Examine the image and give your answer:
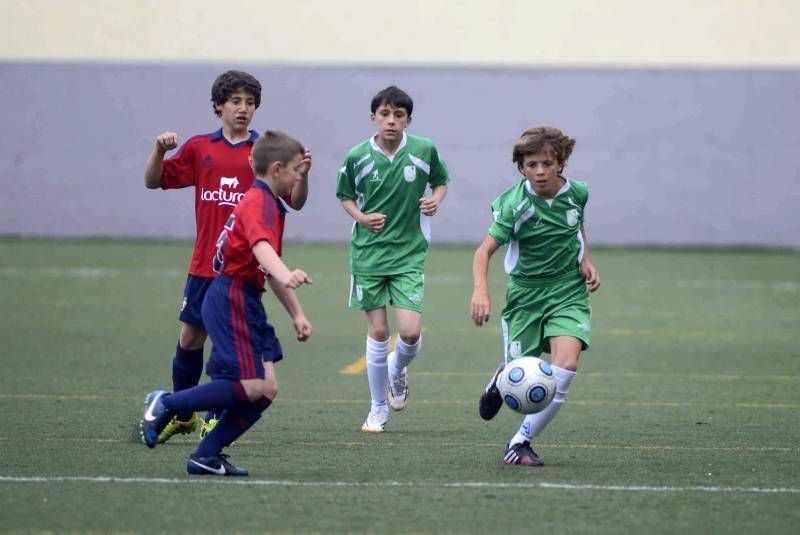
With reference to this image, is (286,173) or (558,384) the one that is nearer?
(286,173)

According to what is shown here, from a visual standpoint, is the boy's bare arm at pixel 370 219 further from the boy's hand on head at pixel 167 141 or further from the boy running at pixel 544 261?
the boy's hand on head at pixel 167 141

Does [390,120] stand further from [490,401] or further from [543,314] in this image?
[490,401]

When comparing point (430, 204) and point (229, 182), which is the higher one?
point (430, 204)

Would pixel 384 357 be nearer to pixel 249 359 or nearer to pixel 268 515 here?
pixel 249 359

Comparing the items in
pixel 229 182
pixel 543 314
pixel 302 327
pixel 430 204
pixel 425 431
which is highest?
pixel 430 204

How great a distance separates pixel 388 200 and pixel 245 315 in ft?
8.33

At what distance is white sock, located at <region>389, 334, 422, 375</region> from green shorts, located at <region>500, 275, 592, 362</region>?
1.28m

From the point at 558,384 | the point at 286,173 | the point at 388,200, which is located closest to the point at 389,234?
the point at 388,200

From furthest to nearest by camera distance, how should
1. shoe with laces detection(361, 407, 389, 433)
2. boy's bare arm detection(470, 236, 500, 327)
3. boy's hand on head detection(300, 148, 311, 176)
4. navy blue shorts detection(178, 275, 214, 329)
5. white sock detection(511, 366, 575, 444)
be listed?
shoe with laces detection(361, 407, 389, 433), navy blue shorts detection(178, 275, 214, 329), white sock detection(511, 366, 575, 444), boy's bare arm detection(470, 236, 500, 327), boy's hand on head detection(300, 148, 311, 176)

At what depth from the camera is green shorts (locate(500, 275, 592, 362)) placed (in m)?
7.12

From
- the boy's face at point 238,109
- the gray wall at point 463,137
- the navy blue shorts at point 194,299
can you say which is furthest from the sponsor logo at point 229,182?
the gray wall at point 463,137

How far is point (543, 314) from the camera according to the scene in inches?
283

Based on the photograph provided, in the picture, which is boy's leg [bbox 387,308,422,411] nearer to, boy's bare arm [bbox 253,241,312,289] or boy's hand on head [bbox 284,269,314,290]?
boy's bare arm [bbox 253,241,312,289]

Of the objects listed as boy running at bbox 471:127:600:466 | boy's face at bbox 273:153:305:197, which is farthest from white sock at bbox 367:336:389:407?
boy's face at bbox 273:153:305:197
